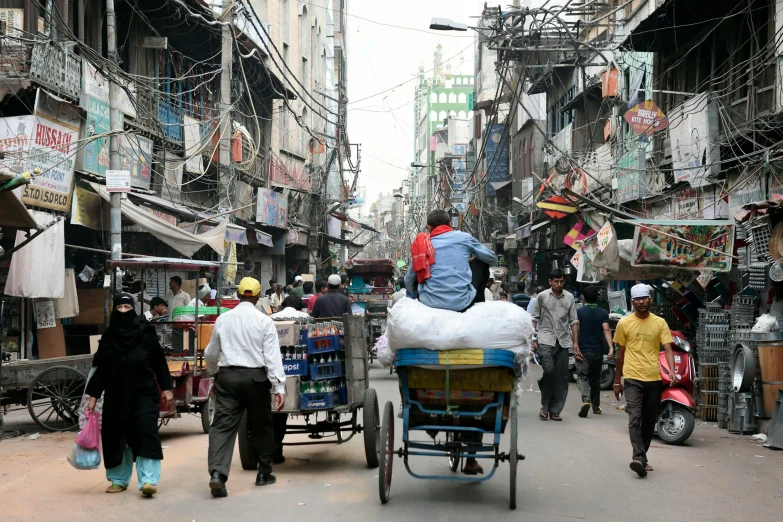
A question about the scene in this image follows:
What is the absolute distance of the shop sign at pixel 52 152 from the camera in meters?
14.7

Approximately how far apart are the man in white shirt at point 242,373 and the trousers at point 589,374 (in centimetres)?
647

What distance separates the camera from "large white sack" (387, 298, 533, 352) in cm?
661

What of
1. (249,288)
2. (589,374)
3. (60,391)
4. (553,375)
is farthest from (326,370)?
(589,374)

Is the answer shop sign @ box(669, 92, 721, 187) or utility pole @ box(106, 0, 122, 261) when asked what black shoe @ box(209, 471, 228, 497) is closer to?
utility pole @ box(106, 0, 122, 261)

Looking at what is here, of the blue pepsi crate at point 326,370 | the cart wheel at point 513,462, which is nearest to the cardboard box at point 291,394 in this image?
the blue pepsi crate at point 326,370

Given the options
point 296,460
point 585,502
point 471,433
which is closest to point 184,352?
point 296,460

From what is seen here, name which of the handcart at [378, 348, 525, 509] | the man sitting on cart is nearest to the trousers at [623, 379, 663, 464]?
the handcart at [378, 348, 525, 509]

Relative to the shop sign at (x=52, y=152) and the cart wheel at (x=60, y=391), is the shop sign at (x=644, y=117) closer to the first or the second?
the shop sign at (x=52, y=152)

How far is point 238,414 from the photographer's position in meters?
7.36

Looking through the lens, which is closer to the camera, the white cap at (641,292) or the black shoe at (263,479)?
the black shoe at (263,479)

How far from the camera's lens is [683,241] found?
1261 cm

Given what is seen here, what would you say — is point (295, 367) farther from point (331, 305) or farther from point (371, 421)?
point (331, 305)

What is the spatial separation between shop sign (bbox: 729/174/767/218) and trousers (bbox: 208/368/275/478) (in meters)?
9.72

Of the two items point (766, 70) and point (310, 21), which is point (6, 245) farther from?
point (310, 21)
